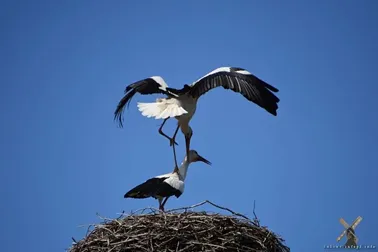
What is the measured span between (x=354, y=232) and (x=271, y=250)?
62.9ft

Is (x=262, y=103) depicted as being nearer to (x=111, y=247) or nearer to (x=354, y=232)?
(x=111, y=247)

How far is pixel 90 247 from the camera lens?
22.6 ft

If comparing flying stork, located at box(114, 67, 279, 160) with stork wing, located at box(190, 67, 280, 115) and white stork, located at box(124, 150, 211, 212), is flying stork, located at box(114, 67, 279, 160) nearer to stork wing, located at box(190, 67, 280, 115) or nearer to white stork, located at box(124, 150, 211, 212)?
stork wing, located at box(190, 67, 280, 115)

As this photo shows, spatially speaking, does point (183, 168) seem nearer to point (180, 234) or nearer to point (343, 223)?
point (180, 234)

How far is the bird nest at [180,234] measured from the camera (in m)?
6.61

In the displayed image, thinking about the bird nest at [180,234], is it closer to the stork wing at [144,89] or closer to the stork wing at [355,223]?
the stork wing at [144,89]

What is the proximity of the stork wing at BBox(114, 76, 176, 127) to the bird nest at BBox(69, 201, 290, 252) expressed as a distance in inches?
58.7

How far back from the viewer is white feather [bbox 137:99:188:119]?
782 cm

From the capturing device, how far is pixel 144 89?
8.15 metres

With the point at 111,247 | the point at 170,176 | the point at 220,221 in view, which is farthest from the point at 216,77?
the point at 111,247

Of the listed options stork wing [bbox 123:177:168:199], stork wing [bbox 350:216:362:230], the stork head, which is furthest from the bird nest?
stork wing [bbox 350:216:362:230]

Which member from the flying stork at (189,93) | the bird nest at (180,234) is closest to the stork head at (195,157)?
the flying stork at (189,93)

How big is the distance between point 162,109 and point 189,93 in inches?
15.5

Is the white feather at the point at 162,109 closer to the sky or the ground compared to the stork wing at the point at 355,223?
closer to the ground
